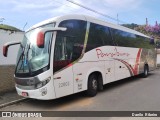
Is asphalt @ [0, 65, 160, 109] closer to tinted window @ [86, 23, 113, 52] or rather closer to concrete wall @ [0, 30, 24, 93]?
concrete wall @ [0, 30, 24, 93]

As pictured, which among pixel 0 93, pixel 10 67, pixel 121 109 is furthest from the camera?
pixel 10 67

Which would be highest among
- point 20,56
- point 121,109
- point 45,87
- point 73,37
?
point 73,37

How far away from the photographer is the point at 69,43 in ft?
29.8

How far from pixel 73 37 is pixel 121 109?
317 centimetres

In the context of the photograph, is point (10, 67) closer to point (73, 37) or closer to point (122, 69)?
point (73, 37)

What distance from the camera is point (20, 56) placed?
906 centimetres

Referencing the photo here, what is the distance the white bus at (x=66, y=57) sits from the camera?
26.8 feet

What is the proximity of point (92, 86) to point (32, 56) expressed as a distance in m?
3.01

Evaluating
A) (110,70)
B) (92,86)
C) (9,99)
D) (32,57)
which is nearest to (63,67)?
(32,57)

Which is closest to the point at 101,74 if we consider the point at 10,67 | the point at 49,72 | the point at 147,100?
the point at 147,100

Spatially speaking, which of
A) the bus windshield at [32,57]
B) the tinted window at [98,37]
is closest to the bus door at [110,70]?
the tinted window at [98,37]

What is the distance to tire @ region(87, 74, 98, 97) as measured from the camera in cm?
1011

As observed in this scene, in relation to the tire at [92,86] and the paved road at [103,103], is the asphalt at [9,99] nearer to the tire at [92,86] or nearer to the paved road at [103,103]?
the paved road at [103,103]

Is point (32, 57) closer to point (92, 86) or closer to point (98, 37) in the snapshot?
point (92, 86)
